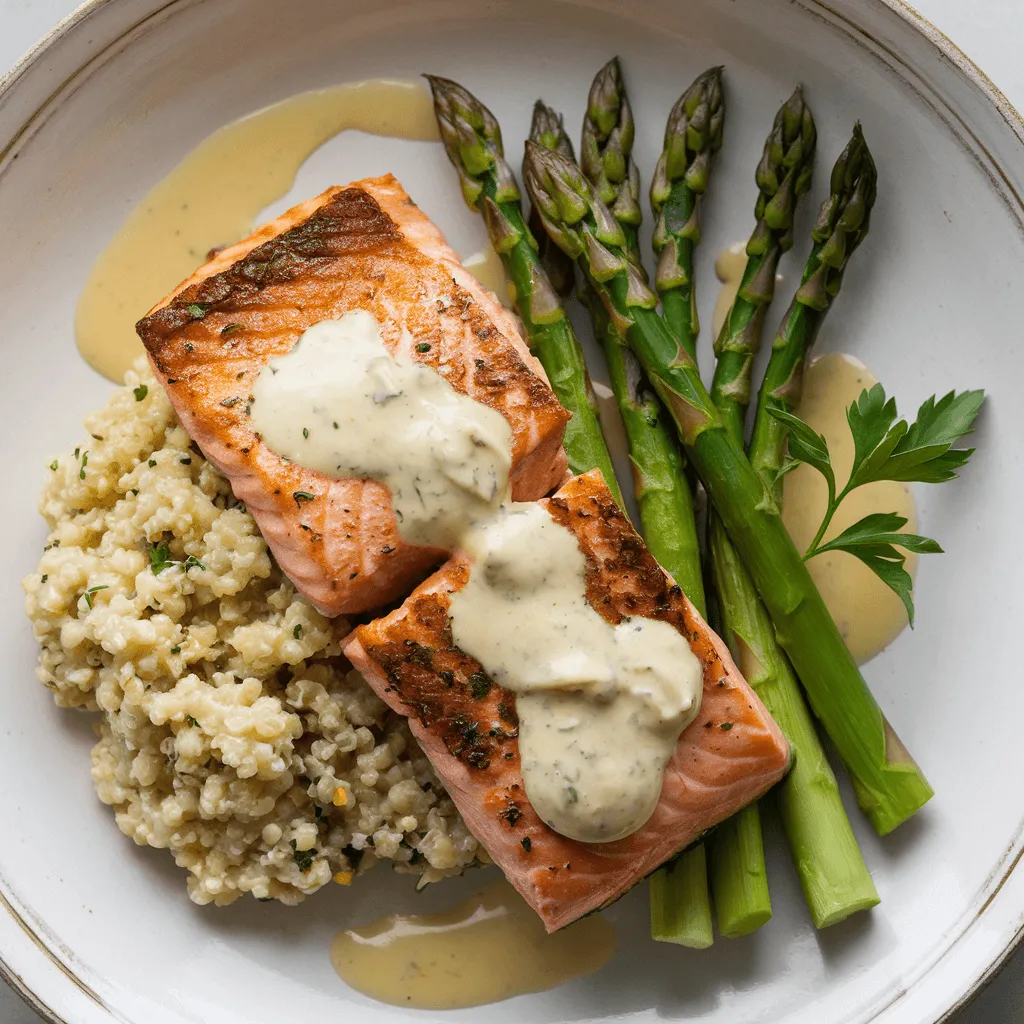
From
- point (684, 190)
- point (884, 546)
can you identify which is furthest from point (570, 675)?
point (684, 190)

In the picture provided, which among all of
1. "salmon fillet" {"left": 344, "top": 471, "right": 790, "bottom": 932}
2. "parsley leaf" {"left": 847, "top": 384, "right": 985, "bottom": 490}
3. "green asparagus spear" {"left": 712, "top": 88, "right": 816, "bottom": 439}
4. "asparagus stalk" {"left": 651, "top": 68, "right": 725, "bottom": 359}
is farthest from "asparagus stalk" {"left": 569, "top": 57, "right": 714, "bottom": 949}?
"parsley leaf" {"left": 847, "top": 384, "right": 985, "bottom": 490}

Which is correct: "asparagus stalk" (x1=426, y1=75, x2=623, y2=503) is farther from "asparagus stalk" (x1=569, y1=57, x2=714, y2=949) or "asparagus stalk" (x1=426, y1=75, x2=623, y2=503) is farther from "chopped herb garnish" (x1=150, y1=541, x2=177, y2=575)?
"chopped herb garnish" (x1=150, y1=541, x2=177, y2=575)

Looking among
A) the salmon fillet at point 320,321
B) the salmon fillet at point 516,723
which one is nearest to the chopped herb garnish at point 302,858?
the salmon fillet at point 516,723

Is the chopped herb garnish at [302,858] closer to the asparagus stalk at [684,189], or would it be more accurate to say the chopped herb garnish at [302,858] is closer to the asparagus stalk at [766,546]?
the asparagus stalk at [766,546]

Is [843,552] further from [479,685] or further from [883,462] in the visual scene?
[479,685]

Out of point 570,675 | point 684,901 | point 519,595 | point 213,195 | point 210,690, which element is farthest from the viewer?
point 213,195

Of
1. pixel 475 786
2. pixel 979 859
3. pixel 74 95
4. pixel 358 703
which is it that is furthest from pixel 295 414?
pixel 979 859
